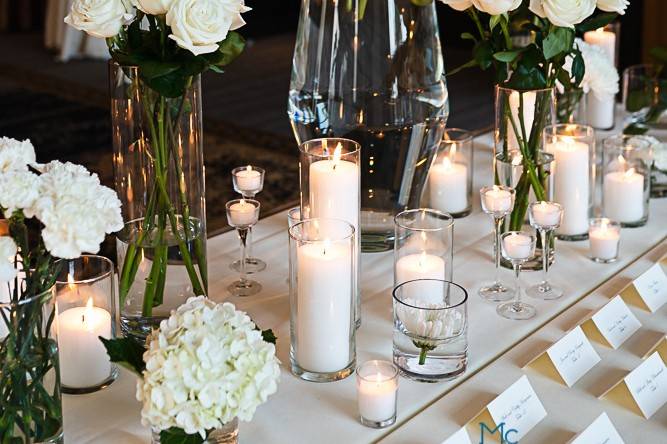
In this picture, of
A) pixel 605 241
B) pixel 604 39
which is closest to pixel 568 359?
pixel 605 241

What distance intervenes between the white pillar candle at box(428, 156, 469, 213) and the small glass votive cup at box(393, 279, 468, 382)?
60cm

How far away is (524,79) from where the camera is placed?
66.7 inches

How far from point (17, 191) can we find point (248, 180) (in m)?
0.72

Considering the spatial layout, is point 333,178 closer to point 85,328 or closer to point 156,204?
point 156,204

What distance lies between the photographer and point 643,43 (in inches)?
213

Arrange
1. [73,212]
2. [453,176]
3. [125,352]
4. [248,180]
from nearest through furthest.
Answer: [73,212]
[125,352]
[248,180]
[453,176]

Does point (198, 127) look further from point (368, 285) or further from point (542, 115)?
point (542, 115)

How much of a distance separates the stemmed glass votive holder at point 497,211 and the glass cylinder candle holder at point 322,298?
1.18 ft

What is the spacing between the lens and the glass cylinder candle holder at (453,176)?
6.48 ft

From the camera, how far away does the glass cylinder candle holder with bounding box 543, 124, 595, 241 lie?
72.6 inches

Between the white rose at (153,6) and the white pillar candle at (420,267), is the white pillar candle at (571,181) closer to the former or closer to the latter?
the white pillar candle at (420,267)

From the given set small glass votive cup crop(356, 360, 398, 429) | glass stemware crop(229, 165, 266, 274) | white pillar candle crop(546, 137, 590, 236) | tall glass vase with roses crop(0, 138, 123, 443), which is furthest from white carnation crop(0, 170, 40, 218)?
white pillar candle crop(546, 137, 590, 236)

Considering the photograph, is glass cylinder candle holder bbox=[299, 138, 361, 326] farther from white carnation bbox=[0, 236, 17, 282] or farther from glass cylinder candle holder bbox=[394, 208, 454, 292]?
white carnation bbox=[0, 236, 17, 282]

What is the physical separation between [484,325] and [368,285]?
0.77ft
